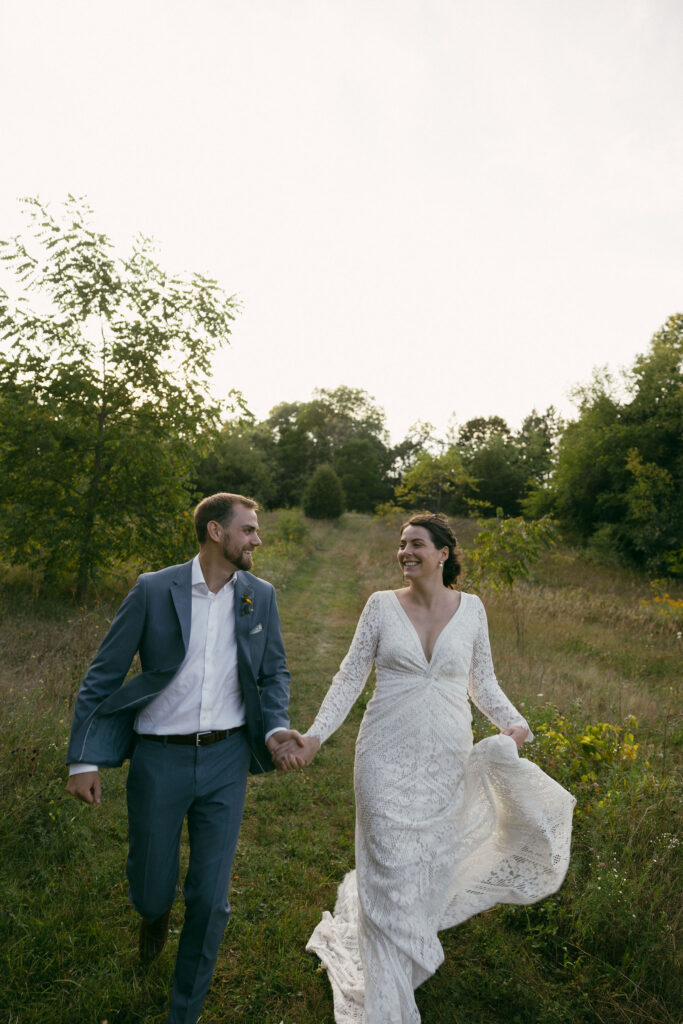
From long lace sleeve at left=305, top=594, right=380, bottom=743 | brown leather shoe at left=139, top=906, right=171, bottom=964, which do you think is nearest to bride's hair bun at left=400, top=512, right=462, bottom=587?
long lace sleeve at left=305, top=594, right=380, bottom=743

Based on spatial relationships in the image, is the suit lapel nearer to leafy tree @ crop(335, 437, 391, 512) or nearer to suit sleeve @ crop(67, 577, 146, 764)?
suit sleeve @ crop(67, 577, 146, 764)

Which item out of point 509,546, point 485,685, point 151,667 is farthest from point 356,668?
point 509,546

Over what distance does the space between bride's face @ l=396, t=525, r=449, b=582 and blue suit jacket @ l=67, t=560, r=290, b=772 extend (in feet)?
2.93

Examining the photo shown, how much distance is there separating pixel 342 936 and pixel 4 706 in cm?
312

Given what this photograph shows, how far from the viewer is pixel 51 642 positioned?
22.8ft

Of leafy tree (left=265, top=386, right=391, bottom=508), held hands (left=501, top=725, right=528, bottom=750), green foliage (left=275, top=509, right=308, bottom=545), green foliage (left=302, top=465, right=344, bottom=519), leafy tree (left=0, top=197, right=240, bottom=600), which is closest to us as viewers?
held hands (left=501, top=725, right=528, bottom=750)

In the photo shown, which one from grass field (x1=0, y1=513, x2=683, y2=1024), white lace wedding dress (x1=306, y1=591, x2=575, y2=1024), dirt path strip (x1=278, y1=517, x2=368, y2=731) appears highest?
white lace wedding dress (x1=306, y1=591, x2=575, y2=1024)

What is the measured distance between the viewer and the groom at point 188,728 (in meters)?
2.84

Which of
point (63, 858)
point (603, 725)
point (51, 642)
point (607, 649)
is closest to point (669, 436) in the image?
point (607, 649)

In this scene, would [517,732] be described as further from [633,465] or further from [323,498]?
[323,498]

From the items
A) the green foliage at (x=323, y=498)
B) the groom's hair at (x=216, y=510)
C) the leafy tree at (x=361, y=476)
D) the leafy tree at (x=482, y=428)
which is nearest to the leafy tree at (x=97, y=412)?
the groom's hair at (x=216, y=510)

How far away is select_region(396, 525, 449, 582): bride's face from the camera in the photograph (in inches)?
142

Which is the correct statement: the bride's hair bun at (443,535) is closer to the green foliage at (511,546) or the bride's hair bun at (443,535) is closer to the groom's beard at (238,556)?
the groom's beard at (238,556)

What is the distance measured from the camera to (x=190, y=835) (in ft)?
9.70
